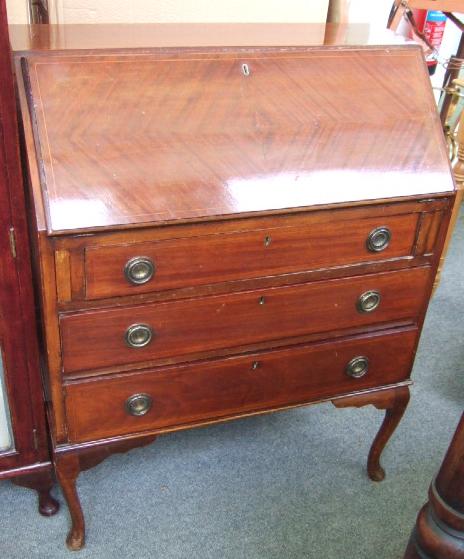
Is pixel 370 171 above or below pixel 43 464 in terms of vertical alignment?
above

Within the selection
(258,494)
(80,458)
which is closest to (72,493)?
(80,458)

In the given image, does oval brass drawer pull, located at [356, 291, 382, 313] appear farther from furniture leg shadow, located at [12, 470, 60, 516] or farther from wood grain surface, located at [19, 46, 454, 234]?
furniture leg shadow, located at [12, 470, 60, 516]

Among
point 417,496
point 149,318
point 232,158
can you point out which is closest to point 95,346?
point 149,318

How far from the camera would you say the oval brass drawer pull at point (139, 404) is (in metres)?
1.44

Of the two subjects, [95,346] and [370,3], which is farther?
[370,3]

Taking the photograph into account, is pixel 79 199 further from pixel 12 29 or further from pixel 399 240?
pixel 399 240

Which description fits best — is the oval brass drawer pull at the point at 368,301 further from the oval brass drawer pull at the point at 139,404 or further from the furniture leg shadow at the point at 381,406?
the oval brass drawer pull at the point at 139,404

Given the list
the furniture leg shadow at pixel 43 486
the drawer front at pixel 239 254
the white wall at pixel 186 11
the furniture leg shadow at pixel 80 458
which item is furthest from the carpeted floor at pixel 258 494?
the white wall at pixel 186 11

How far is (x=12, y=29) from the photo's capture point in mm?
1489

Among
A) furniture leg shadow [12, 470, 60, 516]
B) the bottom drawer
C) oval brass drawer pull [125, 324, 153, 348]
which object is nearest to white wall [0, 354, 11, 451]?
furniture leg shadow [12, 470, 60, 516]

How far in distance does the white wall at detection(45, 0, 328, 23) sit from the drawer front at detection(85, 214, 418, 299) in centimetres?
80

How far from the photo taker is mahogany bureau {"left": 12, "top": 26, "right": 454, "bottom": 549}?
1.23m

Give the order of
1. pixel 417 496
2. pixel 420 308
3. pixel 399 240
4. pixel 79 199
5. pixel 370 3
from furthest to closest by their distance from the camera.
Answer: pixel 370 3 → pixel 417 496 → pixel 420 308 → pixel 399 240 → pixel 79 199

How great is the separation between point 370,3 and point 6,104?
1281 millimetres
